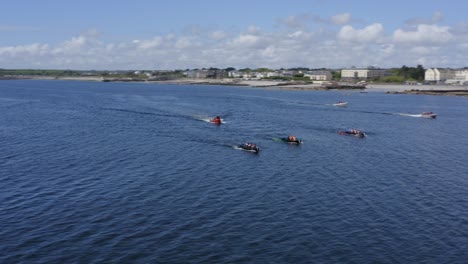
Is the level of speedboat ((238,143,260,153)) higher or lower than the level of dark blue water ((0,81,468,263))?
higher

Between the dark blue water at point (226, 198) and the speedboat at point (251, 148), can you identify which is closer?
the dark blue water at point (226, 198)

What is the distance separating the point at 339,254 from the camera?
33156 mm

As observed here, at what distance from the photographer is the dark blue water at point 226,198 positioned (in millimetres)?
33594

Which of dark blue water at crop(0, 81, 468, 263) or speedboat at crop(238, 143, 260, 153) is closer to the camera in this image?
dark blue water at crop(0, 81, 468, 263)

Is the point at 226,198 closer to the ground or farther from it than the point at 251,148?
closer to the ground

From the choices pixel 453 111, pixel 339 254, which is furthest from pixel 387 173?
pixel 453 111

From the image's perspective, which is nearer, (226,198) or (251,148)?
(226,198)

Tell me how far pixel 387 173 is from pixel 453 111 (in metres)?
94.8

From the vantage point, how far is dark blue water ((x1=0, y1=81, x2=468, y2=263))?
33.6 meters

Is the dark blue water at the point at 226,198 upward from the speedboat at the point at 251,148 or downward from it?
downward

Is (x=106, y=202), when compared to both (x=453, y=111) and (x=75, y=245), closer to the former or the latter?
(x=75, y=245)

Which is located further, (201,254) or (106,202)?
(106,202)

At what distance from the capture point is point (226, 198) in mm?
44812

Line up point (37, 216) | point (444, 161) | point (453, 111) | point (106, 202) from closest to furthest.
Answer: point (37, 216), point (106, 202), point (444, 161), point (453, 111)
